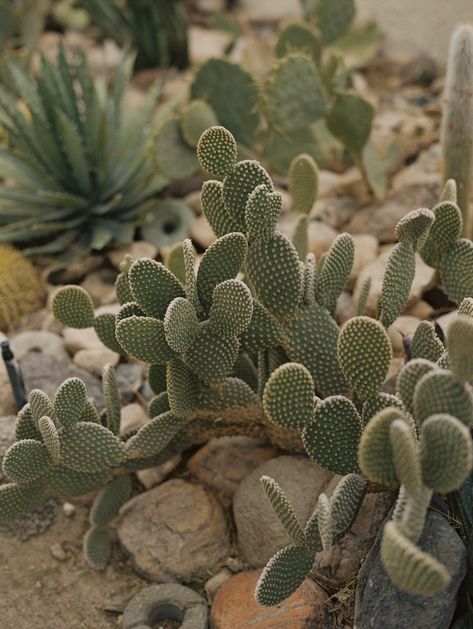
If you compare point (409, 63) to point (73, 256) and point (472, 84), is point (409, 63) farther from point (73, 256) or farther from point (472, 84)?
point (73, 256)

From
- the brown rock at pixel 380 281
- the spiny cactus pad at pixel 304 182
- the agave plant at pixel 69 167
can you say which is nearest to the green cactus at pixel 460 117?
the brown rock at pixel 380 281

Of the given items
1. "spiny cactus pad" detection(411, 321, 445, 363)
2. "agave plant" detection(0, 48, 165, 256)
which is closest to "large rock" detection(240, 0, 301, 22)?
"agave plant" detection(0, 48, 165, 256)

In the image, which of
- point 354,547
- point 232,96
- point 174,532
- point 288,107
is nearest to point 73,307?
point 174,532

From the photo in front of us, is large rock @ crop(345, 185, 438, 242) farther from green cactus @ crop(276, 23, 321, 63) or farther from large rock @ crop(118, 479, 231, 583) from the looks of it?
large rock @ crop(118, 479, 231, 583)

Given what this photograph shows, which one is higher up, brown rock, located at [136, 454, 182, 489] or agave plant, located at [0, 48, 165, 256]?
agave plant, located at [0, 48, 165, 256]

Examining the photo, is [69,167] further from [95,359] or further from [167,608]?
[167,608]
